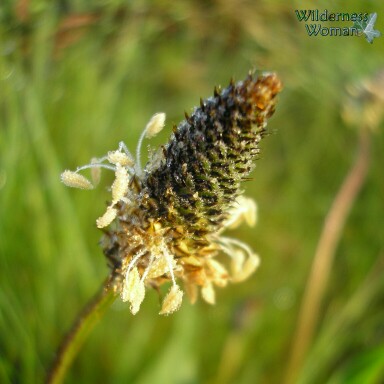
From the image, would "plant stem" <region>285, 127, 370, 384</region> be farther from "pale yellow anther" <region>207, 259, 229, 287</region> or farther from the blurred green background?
"pale yellow anther" <region>207, 259, 229, 287</region>

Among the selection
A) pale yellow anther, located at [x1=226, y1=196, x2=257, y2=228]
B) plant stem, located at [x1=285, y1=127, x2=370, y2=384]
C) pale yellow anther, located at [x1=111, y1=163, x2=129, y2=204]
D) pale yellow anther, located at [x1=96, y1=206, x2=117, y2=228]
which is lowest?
plant stem, located at [x1=285, y1=127, x2=370, y2=384]

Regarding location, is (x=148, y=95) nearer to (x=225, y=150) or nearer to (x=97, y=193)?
(x=97, y=193)

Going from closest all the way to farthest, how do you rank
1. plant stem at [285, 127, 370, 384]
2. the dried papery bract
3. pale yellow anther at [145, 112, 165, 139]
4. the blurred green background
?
1. the dried papery bract
2. pale yellow anther at [145, 112, 165, 139]
3. the blurred green background
4. plant stem at [285, 127, 370, 384]

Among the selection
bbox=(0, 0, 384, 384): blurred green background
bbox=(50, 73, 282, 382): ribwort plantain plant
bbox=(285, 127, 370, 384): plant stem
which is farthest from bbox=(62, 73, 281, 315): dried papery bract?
bbox=(285, 127, 370, 384): plant stem

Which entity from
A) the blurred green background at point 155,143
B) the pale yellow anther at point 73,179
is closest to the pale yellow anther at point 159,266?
the pale yellow anther at point 73,179

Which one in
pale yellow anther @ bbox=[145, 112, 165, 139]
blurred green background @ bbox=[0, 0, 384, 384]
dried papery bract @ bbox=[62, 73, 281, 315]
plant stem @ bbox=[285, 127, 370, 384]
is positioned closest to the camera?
dried papery bract @ bbox=[62, 73, 281, 315]
